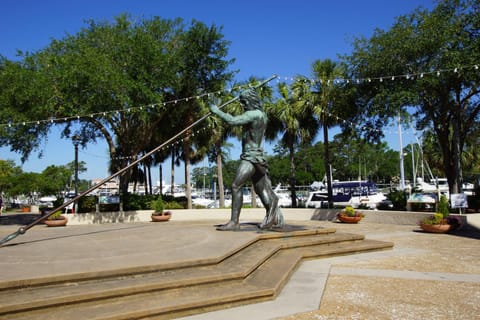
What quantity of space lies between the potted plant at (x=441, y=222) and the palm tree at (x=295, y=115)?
10.3 meters

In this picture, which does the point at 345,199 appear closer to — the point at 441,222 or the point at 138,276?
the point at 441,222

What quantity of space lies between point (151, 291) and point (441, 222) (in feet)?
37.9

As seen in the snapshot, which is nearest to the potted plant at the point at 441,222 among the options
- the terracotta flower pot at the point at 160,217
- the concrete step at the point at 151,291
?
the concrete step at the point at 151,291

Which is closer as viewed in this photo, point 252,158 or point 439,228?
point 252,158

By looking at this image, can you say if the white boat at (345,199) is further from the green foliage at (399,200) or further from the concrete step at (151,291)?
the concrete step at (151,291)

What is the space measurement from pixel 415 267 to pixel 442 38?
11.2 m

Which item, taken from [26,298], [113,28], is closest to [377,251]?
[26,298]

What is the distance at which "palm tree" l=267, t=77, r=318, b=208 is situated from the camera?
2227 cm

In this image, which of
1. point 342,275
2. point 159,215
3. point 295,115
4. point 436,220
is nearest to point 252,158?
point 342,275

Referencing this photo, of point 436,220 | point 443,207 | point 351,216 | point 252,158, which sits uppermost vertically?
point 252,158

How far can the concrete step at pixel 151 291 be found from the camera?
4219mm

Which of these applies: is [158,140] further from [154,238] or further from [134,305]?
[134,305]

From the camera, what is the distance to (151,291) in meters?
4.85

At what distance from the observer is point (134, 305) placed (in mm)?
4520
